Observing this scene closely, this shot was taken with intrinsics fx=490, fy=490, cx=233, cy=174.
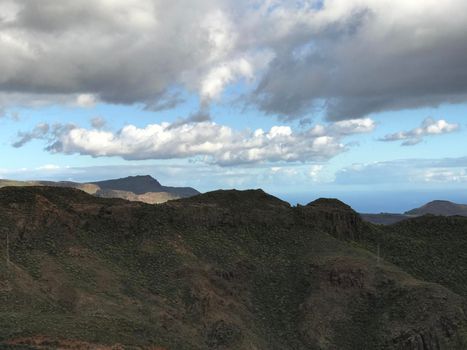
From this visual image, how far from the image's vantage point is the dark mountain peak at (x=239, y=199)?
83.9 meters

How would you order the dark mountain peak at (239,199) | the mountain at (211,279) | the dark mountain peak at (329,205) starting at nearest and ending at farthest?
the mountain at (211,279) → the dark mountain peak at (239,199) → the dark mountain peak at (329,205)

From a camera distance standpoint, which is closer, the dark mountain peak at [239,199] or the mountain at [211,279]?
the mountain at [211,279]

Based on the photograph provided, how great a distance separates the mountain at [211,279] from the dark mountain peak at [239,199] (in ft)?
1.44

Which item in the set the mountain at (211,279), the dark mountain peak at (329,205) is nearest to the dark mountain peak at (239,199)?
the mountain at (211,279)

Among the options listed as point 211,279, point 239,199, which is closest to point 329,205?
point 239,199

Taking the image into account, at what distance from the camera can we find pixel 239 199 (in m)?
85.4

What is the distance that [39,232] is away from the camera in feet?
214

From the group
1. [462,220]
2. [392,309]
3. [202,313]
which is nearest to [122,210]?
[202,313]

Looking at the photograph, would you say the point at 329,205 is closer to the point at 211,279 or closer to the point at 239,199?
the point at 239,199

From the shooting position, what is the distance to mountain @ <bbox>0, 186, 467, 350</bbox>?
5281cm

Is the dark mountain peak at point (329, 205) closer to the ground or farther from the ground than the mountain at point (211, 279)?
farther from the ground

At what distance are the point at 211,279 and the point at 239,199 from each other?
74.4 feet

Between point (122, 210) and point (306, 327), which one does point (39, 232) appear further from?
point (306, 327)

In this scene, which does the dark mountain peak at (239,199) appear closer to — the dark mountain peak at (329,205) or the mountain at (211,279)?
the mountain at (211,279)
